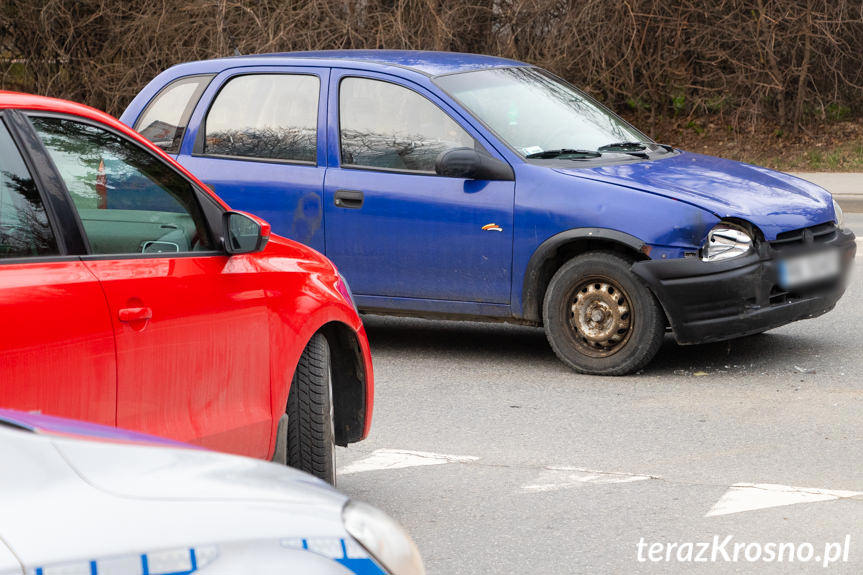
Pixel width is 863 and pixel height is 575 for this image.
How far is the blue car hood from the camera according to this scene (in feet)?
23.2

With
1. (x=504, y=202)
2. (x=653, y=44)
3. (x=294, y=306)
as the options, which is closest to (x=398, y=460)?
(x=294, y=306)

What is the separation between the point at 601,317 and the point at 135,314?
3879mm

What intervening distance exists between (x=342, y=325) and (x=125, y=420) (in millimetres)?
1435

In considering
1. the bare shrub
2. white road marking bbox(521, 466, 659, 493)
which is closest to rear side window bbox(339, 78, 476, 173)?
white road marking bbox(521, 466, 659, 493)

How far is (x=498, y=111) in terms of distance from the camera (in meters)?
7.78

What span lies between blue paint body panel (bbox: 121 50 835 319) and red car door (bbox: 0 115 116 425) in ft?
12.7

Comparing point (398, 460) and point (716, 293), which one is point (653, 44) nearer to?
point (716, 293)

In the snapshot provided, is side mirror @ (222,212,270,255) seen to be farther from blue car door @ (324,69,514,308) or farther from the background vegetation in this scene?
the background vegetation

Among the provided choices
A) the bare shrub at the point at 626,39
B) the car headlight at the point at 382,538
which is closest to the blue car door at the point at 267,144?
the car headlight at the point at 382,538

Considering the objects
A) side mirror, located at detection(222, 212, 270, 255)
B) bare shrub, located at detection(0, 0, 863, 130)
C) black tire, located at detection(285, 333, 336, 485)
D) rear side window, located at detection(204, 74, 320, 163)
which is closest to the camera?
side mirror, located at detection(222, 212, 270, 255)

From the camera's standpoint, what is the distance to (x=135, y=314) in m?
3.91

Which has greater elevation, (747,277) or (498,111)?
(498,111)

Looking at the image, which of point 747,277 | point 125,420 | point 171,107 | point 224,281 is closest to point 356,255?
point 171,107

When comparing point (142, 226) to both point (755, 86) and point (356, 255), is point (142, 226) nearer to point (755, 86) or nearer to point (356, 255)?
point (356, 255)
